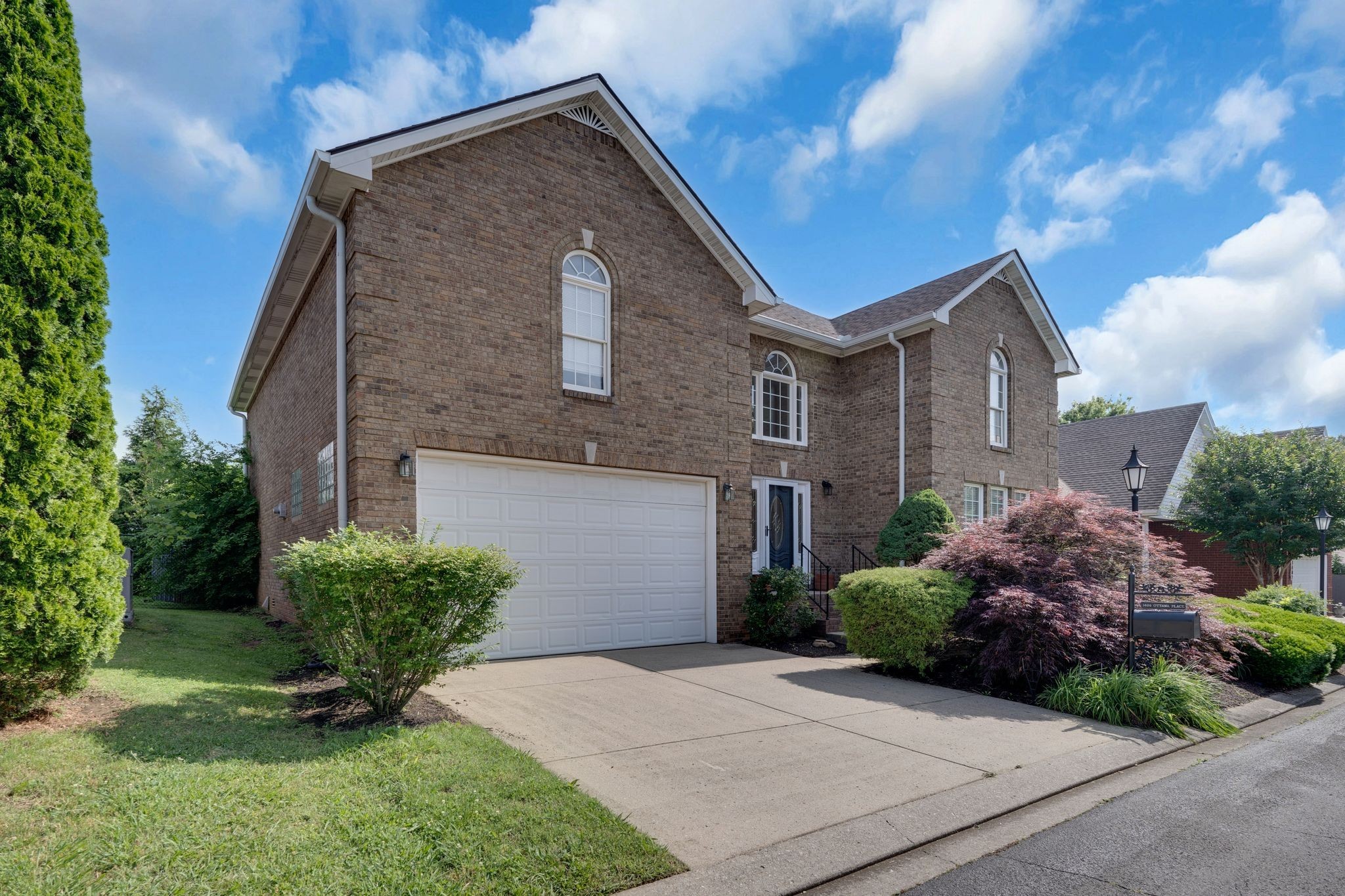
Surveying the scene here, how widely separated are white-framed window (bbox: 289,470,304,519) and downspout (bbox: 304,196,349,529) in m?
3.22

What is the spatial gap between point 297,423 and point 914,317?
479 inches

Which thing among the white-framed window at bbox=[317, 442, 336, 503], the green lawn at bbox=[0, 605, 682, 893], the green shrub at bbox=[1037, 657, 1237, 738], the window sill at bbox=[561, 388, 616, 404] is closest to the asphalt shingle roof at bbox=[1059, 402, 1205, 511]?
the green shrub at bbox=[1037, 657, 1237, 738]

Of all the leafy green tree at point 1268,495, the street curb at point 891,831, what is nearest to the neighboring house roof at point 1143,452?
the leafy green tree at point 1268,495

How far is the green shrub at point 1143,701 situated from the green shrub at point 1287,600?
9.08 meters

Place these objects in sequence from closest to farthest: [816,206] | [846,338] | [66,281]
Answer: [66,281] → [816,206] → [846,338]

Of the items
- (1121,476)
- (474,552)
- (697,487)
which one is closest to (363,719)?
(474,552)

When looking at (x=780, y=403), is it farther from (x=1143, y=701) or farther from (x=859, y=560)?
(x=1143, y=701)

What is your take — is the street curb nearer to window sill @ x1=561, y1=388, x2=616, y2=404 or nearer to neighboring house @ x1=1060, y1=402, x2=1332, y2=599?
window sill @ x1=561, y1=388, x2=616, y2=404

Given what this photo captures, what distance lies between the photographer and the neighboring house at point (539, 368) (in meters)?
8.70

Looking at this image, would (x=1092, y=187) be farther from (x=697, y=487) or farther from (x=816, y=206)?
(x=697, y=487)

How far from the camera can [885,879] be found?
3621 mm

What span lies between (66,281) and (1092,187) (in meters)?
13.1

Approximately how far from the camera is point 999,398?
1683 centimetres

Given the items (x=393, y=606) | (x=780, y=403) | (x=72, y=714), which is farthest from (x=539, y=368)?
(x=780, y=403)
